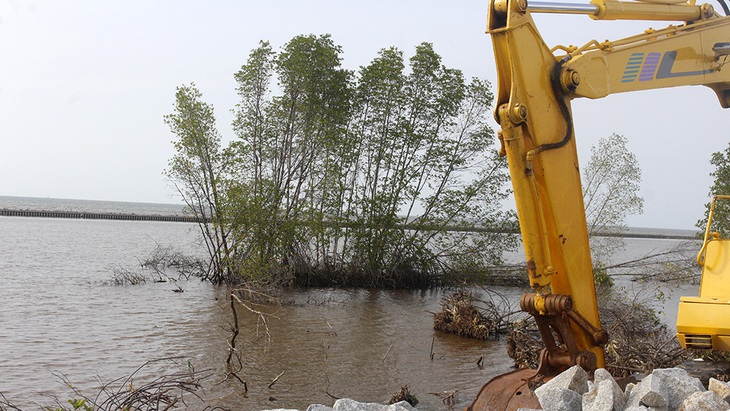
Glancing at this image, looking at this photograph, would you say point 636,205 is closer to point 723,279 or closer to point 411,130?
point 411,130

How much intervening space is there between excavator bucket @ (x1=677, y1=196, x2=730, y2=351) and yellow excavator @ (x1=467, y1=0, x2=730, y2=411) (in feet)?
0.06

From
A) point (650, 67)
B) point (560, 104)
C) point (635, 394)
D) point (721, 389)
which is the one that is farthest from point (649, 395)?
point (650, 67)

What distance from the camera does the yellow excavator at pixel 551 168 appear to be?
5906 millimetres

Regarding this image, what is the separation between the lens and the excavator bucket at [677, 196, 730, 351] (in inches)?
249

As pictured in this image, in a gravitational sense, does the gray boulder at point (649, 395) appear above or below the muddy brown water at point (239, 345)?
above

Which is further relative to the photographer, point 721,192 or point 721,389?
point 721,192

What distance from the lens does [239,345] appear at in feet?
39.4

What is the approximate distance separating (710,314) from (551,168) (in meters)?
2.13

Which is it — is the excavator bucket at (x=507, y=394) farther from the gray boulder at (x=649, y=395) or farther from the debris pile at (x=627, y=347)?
the debris pile at (x=627, y=347)

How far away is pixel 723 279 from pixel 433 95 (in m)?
16.3

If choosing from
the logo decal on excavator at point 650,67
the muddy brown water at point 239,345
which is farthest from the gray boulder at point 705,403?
the muddy brown water at point 239,345

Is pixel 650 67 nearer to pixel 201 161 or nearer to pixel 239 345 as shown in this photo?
pixel 239 345

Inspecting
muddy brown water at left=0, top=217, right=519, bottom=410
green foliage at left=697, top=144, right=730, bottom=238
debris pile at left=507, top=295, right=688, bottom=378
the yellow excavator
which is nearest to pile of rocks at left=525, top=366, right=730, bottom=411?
the yellow excavator

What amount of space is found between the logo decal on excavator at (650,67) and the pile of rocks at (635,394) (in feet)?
9.18
